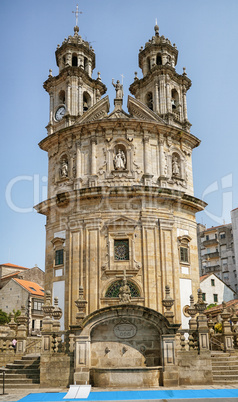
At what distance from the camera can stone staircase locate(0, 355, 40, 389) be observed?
1795 centimetres

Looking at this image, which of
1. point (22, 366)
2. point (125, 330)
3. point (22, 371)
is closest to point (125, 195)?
point (125, 330)

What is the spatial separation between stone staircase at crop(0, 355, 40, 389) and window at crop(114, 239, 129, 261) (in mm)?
7168

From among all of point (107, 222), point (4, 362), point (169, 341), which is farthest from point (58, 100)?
point (169, 341)

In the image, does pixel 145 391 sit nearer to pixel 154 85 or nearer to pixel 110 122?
pixel 110 122

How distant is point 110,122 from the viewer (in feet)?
89.8

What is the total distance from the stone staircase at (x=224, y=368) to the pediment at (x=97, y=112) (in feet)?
55.4

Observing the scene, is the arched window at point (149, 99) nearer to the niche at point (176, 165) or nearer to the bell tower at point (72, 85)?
the bell tower at point (72, 85)

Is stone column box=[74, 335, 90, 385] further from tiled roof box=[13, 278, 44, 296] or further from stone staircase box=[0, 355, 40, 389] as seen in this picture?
tiled roof box=[13, 278, 44, 296]

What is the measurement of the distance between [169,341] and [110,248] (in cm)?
890

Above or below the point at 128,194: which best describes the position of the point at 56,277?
below

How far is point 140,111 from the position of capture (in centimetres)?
2941

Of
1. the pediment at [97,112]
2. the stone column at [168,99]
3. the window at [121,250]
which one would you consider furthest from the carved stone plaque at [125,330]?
the stone column at [168,99]

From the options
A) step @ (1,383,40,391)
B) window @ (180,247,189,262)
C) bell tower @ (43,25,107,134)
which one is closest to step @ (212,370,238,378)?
step @ (1,383,40,391)

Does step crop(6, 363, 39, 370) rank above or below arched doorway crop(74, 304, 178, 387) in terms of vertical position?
below
